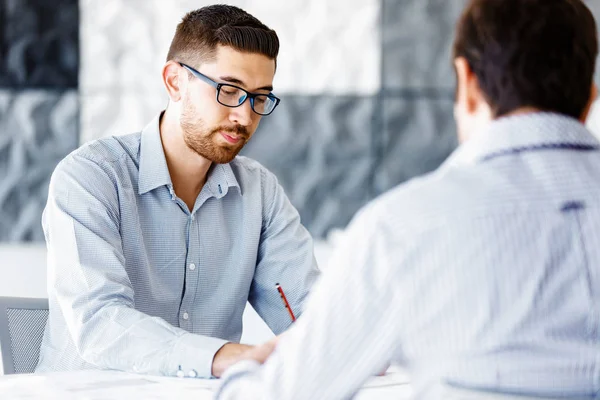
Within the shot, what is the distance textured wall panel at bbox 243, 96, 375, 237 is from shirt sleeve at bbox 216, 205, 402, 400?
2.51 metres

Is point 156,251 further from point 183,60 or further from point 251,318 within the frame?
point 251,318

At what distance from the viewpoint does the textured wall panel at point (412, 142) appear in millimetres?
3516

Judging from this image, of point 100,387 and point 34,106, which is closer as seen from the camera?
point 100,387

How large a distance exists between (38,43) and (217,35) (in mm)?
1550

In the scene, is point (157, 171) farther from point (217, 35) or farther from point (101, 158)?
point (217, 35)

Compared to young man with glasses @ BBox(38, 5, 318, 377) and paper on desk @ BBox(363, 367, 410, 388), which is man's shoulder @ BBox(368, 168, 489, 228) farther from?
young man with glasses @ BBox(38, 5, 318, 377)

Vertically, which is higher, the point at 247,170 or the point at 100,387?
the point at 247,170

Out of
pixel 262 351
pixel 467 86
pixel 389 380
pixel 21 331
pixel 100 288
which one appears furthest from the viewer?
pixel 21 331

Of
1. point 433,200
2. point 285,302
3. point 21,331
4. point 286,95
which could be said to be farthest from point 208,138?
point 286,95

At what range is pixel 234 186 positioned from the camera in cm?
222

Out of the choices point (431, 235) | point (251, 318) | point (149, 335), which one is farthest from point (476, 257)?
point (251, 318)

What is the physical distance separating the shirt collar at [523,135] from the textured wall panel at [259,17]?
8.25ft

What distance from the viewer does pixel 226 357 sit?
61.4 inches

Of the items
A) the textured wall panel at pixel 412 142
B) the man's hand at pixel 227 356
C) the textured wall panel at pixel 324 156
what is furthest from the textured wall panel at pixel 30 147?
the man's hand at pixel 227 356
